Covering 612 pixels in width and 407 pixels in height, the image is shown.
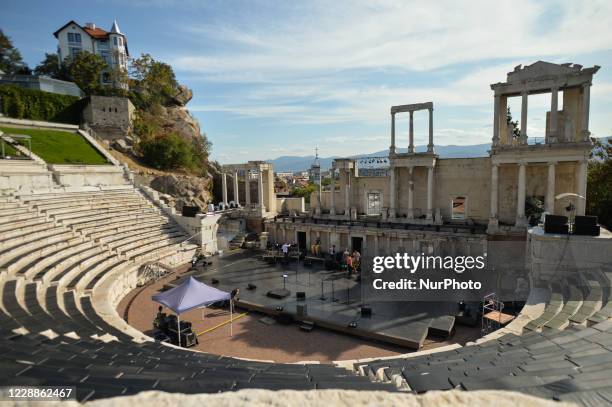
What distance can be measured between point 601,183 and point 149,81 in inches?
2052

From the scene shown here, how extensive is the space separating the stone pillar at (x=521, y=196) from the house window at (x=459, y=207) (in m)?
3.75

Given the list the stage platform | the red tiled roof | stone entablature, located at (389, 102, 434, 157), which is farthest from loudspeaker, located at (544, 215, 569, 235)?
the red tiled roof

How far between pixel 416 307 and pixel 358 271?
5506mm

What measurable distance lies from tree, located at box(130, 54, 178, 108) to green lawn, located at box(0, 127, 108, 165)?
579 inches

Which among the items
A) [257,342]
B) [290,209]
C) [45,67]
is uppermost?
[45,67]

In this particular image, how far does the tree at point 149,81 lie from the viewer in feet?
160

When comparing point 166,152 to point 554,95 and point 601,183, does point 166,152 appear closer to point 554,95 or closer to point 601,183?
point 554,95

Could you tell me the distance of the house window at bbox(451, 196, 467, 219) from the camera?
2512 cm

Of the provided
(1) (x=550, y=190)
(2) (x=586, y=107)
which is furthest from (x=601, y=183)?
(2) (x=586, y=107)

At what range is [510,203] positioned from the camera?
23312 millimetres

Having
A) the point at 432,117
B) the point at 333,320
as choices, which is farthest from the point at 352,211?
the point at 333,320

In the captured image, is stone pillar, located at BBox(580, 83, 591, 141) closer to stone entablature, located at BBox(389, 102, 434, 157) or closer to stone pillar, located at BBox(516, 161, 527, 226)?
stone pillar, located at BBox(516, 161, 527, 226)

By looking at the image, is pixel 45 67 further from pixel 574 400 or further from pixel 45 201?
pixel 574 400

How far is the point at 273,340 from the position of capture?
13305mm
